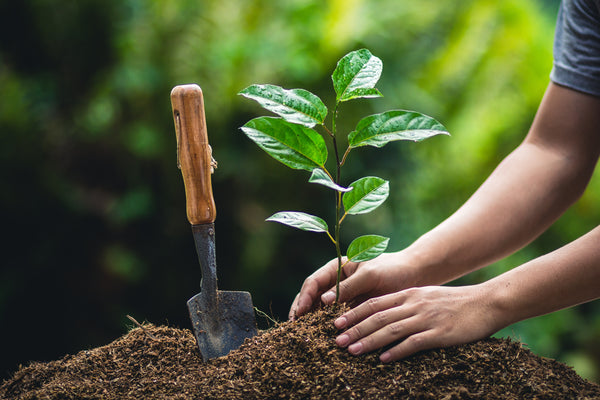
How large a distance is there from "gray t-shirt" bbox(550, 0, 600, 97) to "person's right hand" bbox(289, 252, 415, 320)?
56 cm

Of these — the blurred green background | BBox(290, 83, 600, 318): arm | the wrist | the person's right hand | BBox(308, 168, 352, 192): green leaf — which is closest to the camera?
BBox(308, 168, 352, 192): green leaf

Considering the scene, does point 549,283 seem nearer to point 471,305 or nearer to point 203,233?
point 471,305

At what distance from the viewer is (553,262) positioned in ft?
2.86

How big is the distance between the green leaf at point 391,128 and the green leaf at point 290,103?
2.9 inches

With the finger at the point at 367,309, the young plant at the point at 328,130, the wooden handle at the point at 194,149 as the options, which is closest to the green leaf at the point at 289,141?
the young plant at the point at 328,130

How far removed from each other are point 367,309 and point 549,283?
0.32m

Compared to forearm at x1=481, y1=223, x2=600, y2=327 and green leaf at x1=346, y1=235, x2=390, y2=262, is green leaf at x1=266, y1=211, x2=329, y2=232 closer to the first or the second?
green leaf at x1=346, y1=235, x2=390, y2=262

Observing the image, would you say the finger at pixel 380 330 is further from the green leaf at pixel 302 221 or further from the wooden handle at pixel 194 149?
the wooden handle at pixel 194 149

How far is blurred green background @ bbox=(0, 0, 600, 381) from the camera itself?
2205 mm

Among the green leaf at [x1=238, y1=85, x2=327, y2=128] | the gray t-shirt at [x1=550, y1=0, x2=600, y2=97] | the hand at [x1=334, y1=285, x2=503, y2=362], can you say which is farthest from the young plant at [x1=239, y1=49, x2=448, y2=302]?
the gray t-shirt at [x1=550, y1=0, x2=600, y2=97]

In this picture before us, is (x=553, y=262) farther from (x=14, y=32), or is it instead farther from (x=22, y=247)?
(x=14, y=32)

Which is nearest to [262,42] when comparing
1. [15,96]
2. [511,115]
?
[15,96]

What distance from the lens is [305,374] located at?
2.52ft

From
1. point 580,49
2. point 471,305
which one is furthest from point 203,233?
point 580,49
